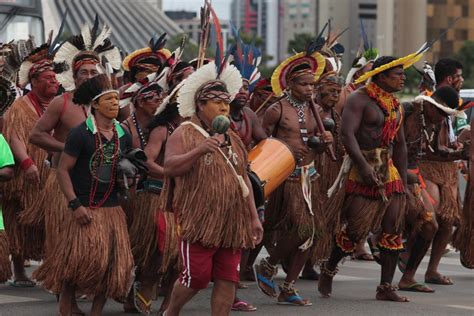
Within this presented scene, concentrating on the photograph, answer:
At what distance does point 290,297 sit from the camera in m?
10.8

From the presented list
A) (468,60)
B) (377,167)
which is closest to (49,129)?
(377,167)

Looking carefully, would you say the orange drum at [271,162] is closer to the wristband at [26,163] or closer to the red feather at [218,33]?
the red feather at [218,33]

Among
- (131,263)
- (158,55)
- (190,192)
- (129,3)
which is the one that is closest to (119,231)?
(131,263)

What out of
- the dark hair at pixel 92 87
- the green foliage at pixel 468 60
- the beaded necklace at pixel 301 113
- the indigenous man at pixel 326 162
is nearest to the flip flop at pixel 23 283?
the indigenous man at pixel 326 162

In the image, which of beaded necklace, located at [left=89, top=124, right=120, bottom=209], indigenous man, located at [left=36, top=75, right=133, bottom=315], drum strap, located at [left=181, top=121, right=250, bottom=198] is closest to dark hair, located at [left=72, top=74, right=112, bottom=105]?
indigenous man, located at [left=36, top=75, right=133, bottom=315]

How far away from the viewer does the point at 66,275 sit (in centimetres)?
909

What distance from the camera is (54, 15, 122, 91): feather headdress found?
1031 centimetres

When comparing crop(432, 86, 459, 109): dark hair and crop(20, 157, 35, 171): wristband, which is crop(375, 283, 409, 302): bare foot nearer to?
crop(432, 86, 459, 109): dark hair

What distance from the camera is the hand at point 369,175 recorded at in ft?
35.3

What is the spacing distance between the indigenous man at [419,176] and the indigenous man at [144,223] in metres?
2.67

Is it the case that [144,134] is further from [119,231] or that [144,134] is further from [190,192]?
[190,192]

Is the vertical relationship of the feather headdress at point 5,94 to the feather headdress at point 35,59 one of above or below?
below

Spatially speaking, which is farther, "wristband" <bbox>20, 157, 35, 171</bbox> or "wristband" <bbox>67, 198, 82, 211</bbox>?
"wristband" <bbox>20, 157, 35, 171</bbox>

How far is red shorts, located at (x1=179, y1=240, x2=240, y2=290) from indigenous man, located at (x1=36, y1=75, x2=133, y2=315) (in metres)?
0.83
